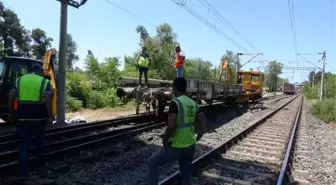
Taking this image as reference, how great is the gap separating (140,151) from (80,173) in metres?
2.17

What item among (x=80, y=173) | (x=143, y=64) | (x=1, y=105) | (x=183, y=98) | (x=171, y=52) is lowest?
(x=80, y=173)

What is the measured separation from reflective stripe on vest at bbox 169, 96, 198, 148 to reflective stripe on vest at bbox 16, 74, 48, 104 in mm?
2949

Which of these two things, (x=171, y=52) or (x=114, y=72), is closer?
(x=114, y=72)

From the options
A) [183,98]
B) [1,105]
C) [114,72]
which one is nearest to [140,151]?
[183,98]

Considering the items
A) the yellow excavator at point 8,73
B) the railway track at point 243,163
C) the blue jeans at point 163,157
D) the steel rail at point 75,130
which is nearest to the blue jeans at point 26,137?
the steel rail at point 75,130

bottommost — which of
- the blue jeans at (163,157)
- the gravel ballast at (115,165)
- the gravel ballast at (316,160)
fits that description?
the gravel ballast at (316,160)

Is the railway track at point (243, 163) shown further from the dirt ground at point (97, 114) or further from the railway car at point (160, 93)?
the dirt ground at point (97, 114)

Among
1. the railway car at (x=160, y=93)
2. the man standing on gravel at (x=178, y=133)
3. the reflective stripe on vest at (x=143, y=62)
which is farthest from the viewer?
the reflective stripe on vest at (x=143, y=62)

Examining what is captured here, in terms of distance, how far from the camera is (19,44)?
217 feet

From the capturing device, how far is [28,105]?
19.0 feet

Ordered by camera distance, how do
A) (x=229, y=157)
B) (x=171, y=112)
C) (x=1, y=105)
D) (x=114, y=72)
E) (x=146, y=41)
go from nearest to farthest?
1. (x=171, y=112)
2. (x=229, y=157)
3. (x=1, y=105)
4. (x=114, y=72)
5. (x=146, y=41)

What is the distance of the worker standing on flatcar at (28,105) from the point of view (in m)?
5.76

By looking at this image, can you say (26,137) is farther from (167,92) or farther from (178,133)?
(167,92)

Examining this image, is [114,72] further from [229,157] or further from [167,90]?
[229,157]
